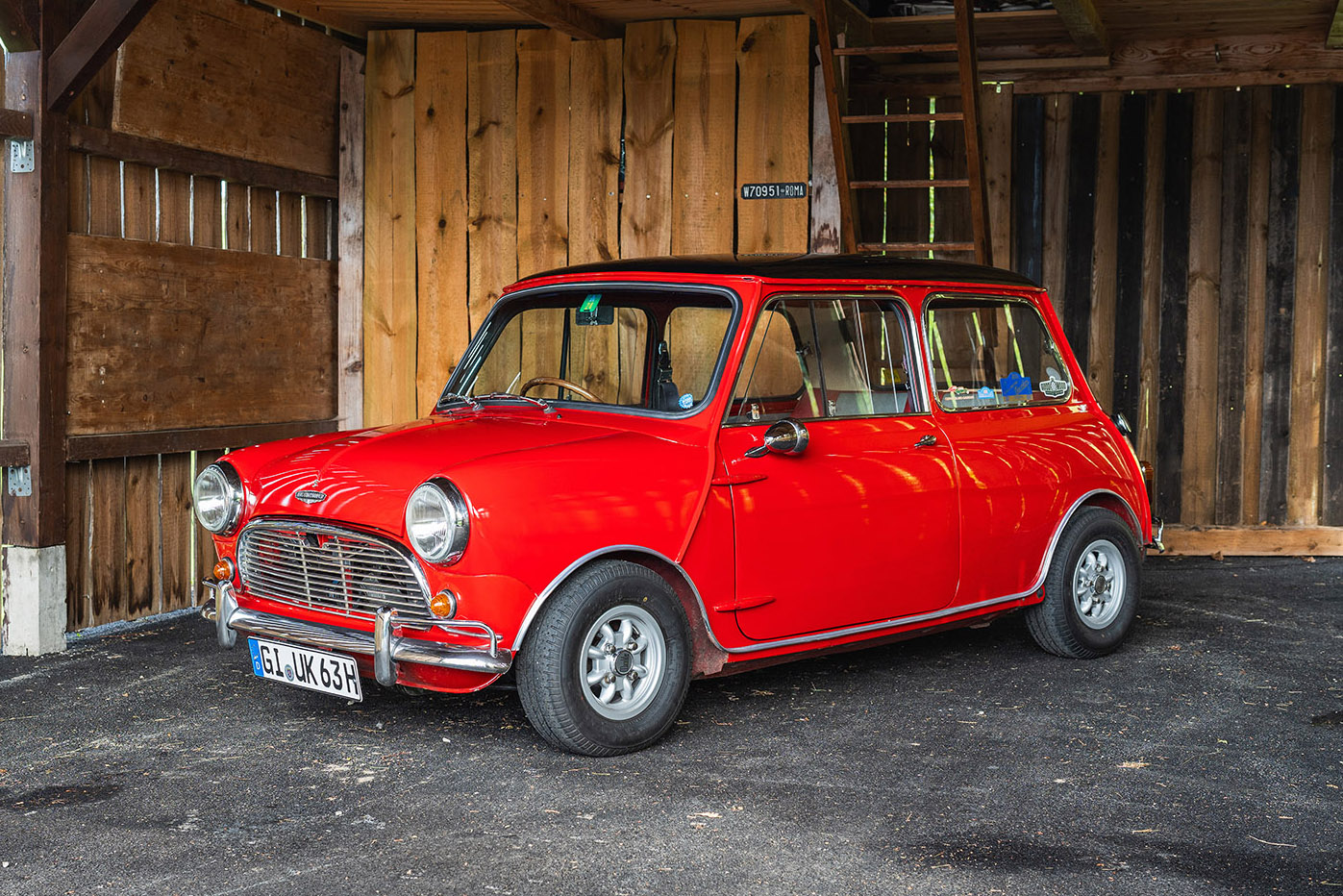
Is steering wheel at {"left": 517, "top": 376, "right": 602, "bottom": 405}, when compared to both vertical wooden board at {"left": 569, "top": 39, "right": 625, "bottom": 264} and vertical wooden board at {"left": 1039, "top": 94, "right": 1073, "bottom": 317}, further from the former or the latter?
vertical wooden board at {"left": 1039, "top": 94, "right": 1073, "bottom": 317}

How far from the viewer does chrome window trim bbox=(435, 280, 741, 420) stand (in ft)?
16.6

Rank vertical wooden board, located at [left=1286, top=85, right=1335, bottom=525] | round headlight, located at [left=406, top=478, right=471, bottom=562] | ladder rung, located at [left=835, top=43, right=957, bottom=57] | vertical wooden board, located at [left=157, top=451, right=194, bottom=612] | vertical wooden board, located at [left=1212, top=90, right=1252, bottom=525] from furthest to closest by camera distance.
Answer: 1. vertical wooden board, located at [left=1212, top=90, right=1252, bottom=525]
2. vertical wooden board, located at [left=1286, top=85, right=1335, bottom=525]
3. ladder rung, located at [left=835, top=43, right=957, bottom=57]
4. vertical wooden board, located at [left=157, top=451, right=194, bottom=612]
5. round headlight, located at [left=406, top=478, right=471, bottom=562]

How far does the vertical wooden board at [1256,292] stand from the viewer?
910cm

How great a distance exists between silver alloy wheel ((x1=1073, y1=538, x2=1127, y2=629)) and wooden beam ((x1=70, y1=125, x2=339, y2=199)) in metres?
4.87

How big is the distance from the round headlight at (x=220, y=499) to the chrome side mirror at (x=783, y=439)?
1820 millimetres

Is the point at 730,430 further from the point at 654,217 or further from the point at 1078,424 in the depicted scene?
the point at 654,217

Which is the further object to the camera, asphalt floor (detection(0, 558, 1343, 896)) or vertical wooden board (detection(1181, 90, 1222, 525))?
vertical wooden board (detection(1181, 90, 1222, 525))

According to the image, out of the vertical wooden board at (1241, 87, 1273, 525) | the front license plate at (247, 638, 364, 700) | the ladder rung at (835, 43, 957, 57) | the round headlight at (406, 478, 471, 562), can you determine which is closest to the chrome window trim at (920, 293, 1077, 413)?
the ladder rung at (835, 43, 957, 57)

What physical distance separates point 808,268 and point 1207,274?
4.85 meters

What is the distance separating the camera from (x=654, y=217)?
27.3 ft

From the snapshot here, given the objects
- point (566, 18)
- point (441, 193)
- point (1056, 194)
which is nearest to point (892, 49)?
point (566, 18)

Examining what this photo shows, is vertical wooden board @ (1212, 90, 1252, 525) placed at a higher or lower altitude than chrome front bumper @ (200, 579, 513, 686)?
higher

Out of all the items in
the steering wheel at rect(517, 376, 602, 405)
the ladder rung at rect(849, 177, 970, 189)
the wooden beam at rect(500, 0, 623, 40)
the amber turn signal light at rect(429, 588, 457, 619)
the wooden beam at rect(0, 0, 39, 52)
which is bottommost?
the amber turn signal light at rect(429, 588, 457, 619)

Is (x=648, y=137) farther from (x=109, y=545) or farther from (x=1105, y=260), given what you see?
(x=109, y=545)
